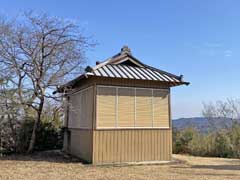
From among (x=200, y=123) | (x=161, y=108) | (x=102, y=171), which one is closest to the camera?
(x=102, y=171)

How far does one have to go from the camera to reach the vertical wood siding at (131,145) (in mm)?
11086

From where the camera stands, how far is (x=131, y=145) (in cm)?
1157

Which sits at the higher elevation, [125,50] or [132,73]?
[125,50]

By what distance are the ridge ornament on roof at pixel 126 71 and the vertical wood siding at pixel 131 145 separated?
80.5 inches

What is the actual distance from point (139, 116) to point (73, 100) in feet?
12.9

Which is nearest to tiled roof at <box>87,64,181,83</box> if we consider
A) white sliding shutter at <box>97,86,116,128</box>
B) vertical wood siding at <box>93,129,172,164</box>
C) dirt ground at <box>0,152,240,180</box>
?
white sliding shutter at <box>97,86,116,128</box>

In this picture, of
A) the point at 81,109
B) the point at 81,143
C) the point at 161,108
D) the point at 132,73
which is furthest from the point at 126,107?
the point at 81,143

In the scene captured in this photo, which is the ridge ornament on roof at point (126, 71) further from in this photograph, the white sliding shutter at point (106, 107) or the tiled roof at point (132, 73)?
the white sliding shutter at point (106, 107)

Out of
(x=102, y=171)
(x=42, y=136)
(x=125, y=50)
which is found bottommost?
(x=102, y=171)

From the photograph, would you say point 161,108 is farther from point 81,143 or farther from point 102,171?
point 102,171

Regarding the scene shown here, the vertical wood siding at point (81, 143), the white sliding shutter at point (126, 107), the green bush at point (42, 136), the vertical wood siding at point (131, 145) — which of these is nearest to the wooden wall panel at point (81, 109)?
the vertical wood siding at point (81, 143)

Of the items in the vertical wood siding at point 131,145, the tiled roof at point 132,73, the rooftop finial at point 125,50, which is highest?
the rooftop finial at point 125,50

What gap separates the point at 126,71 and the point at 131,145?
292cm

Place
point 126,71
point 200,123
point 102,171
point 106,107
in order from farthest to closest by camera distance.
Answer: point 200,123 → point 126,71 → point 106,107 → point 102,171
